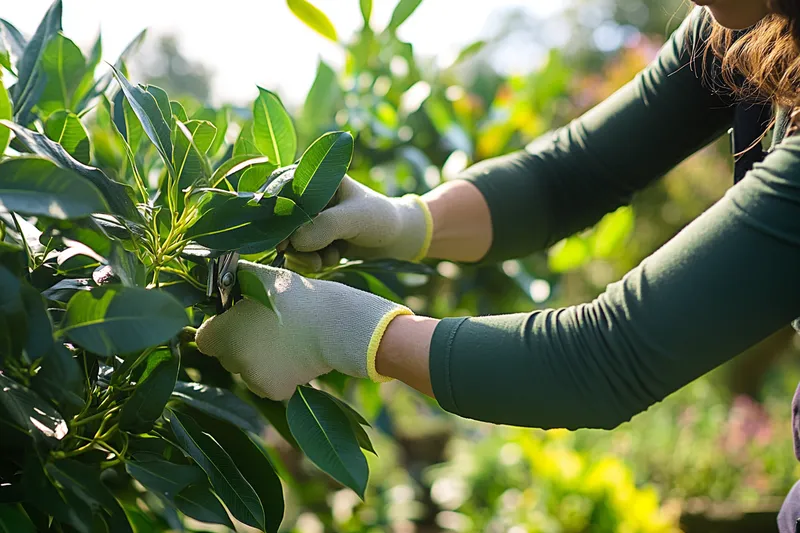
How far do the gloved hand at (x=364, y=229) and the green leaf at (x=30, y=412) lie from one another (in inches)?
15.5

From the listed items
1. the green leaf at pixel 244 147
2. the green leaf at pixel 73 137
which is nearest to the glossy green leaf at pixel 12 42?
the green leaf at pixel 73 137

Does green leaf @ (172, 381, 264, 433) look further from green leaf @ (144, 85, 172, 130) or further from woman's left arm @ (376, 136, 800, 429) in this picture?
green leaf @ (144, 85, 172, 130)

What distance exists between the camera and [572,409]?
34.5 inches

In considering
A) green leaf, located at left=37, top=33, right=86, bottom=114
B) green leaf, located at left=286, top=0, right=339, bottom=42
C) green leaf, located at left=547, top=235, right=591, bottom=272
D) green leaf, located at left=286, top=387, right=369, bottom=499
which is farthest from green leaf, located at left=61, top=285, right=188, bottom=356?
green leaf, located at left=547, top=235, right=591, bottom=272

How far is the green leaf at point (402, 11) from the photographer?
1.62m

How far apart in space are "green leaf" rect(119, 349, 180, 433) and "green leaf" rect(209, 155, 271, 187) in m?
0.23

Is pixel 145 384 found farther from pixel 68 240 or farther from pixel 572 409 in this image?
pixel 572 409

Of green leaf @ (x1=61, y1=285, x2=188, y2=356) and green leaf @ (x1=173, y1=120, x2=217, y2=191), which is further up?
green leaf @ (x1=173, y1=120, x2=217, y2=191)

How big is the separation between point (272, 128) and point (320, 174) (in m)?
0.24

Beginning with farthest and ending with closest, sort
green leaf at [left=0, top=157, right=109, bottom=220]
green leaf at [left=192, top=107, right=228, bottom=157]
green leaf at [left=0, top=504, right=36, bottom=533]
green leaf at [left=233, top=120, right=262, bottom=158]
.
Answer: green leaf at [left=192, top=107, right=228, bottom=157], green leaf at [left=233, top=120, right=262, bottom=158], green leaf at [left=0, top=504, right=36, bottom=533], green leaf at [left=0, top=157, right=109, bottom=220]

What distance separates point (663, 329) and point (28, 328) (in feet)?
2.03

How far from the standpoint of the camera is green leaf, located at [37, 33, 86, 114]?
1077 mm

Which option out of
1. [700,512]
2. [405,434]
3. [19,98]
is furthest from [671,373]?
[405,434]

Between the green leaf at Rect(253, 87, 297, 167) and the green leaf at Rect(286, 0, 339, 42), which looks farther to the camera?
the green leaf at Rect(286, 0, 339, 42)
